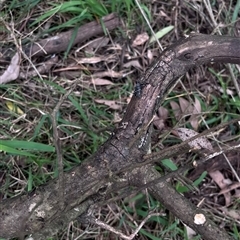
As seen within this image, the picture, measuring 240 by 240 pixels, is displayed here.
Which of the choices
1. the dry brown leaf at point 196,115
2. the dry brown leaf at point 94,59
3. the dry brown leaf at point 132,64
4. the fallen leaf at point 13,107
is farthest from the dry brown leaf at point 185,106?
the fallen leaf at point 13,107

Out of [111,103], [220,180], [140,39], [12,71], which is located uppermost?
[12,71]

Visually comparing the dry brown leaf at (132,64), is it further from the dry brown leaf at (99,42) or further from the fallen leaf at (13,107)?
the fallen leaf at (13,107)

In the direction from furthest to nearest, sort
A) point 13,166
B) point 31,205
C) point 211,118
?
point 211,118 < point 13,166 < point 31,205

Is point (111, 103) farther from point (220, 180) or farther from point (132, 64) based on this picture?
point (220, 180)

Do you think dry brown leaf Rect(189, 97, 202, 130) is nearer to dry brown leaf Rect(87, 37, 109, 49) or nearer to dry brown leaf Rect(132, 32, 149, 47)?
dry brown leaf Rect(132, 32, 149, 47)

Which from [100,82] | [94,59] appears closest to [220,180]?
[100,82]

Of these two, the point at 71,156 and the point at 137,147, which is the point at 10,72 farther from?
the point at 137,147

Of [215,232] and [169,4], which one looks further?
[169,4]

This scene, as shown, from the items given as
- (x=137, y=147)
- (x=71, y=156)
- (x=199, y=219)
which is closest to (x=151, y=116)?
(x=137, y=147)
